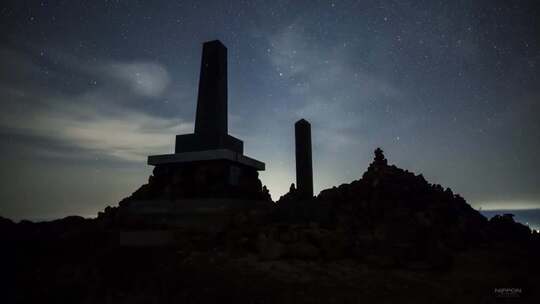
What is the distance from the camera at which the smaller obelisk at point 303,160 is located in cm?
1186

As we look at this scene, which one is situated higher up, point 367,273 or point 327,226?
point 327,226

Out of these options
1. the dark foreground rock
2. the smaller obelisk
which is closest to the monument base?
the dark foreground rock

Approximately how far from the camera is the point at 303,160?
12.0m

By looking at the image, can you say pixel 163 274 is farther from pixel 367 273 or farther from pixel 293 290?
pixel 367 273

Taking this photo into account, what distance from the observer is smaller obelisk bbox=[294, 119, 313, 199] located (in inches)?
467

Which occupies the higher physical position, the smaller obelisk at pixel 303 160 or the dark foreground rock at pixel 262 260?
the smaller obelisk at pixel 303 160

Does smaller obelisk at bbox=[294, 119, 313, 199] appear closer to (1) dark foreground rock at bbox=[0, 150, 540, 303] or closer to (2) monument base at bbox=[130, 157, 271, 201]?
(2) monument base at bbox=[130, 157, 271, 201]

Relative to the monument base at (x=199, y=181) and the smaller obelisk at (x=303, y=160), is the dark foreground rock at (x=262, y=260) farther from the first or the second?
the smaller obelisk at (x=303, y=160)

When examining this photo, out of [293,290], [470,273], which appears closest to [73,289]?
[293,290]

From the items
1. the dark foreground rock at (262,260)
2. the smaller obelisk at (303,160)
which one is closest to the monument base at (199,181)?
the dark foreground rock at (262,260)

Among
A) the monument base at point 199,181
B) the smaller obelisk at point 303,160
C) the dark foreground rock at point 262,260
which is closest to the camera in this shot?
the dark foreground rock at point 262,260

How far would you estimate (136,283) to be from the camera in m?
5.34

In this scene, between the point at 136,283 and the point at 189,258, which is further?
the point at 189,258

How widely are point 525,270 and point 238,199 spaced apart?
7189mm
